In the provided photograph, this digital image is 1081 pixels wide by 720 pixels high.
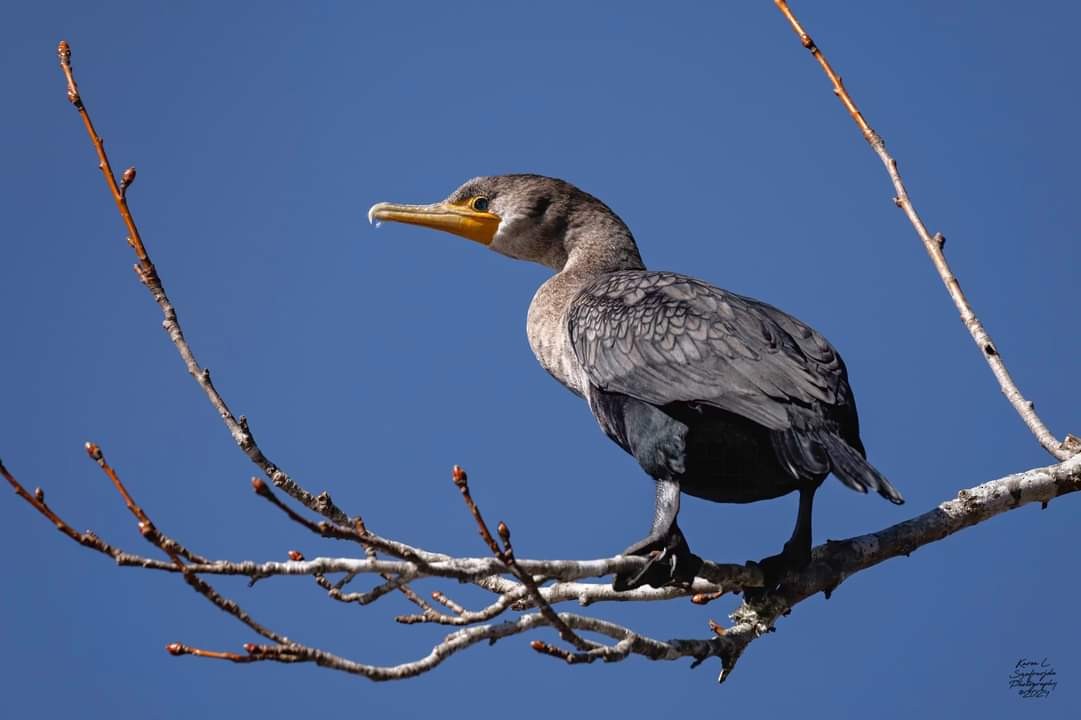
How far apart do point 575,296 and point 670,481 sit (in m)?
1.46

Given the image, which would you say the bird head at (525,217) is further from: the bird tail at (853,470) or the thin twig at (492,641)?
the thin twig at (492,641)

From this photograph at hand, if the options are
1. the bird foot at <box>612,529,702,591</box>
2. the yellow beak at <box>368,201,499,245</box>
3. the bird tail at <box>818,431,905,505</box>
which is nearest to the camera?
the bird tail at <box>818,431,905,505</box>

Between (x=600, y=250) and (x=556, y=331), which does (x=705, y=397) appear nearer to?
(x=556, y=331)

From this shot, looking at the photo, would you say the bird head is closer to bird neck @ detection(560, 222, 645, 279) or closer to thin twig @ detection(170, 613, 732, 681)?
bird neck @ detection(560, 222, 645, 279)

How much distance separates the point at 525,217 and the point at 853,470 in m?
3.21

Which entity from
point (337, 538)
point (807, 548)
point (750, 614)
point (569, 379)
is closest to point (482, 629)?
point (337, 538)

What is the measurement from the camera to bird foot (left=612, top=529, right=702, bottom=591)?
481 centimetres

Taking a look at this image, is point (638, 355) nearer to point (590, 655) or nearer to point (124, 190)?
point (590, 655)

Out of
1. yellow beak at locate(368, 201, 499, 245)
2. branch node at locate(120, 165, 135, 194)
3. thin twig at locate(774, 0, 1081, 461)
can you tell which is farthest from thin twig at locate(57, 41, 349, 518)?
yellow beak at locate(368, 201, 499, 245)

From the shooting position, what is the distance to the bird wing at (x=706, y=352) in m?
5.07

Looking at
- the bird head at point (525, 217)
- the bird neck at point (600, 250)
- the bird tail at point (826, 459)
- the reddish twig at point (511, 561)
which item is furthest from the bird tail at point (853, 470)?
the bird head at point (525, 217)

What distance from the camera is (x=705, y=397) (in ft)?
16.8

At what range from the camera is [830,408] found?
5.13 meters

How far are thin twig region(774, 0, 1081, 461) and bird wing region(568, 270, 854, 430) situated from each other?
555mm
